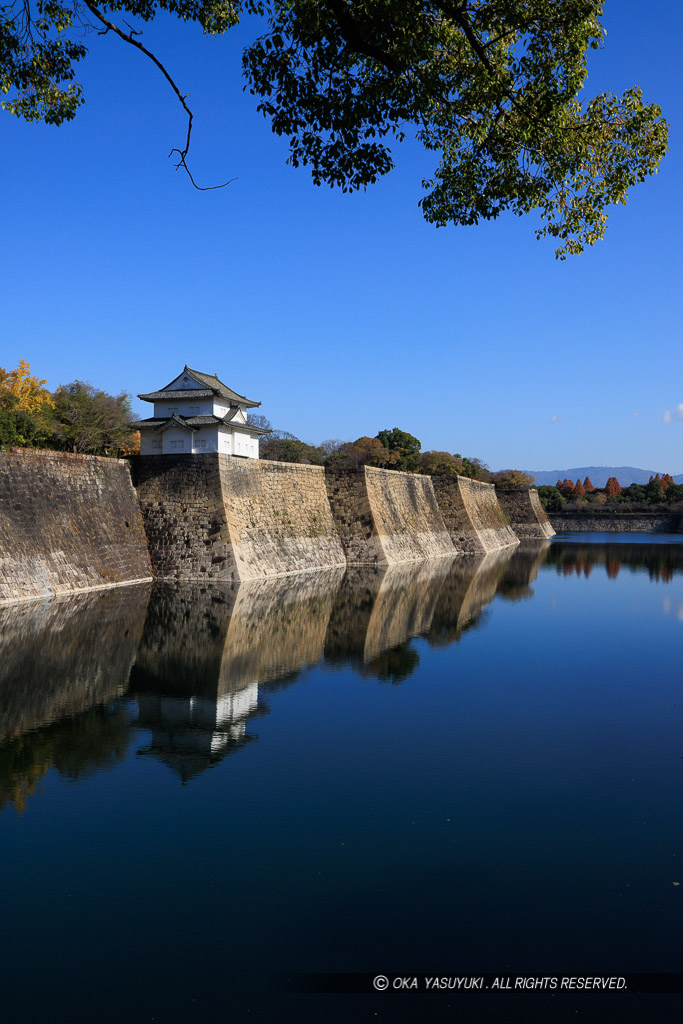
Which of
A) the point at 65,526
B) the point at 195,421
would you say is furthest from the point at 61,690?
the point at 195,421

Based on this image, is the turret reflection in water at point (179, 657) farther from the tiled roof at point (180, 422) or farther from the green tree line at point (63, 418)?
the tiled roof at point (180, 422)

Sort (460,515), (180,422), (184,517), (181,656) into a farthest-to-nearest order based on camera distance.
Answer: (460,515)
(180,422)
(184,517)
(181,656)

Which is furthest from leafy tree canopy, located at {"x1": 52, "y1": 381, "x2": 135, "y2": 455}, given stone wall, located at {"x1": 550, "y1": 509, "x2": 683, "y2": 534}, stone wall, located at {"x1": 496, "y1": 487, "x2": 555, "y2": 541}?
stone wall, located at {"x1": 550, "y1": 509, "x2": 683, "y2": 534}

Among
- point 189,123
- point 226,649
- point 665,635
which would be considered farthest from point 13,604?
point 665,635

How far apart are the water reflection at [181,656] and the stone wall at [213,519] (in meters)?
1.14

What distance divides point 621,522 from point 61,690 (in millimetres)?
57953

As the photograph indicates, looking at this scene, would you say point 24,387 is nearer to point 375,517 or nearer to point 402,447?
point 375,517

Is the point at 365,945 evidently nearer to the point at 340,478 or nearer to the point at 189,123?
the point at 189,123

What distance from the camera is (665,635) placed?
39.9 ft

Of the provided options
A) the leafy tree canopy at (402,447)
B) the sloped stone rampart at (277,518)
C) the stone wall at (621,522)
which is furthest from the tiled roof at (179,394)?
the stone wall at (621,522)

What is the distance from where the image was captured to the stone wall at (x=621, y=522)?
192 ft

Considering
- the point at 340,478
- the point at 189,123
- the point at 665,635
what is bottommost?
the point at 665,635

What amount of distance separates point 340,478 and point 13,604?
13.7 meters

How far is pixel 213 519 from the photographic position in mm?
17750
